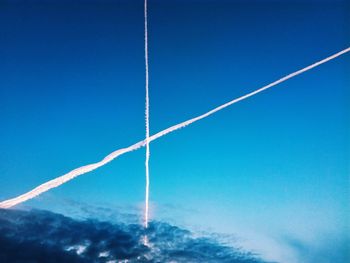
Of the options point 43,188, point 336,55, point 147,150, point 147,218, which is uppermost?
point 336,55

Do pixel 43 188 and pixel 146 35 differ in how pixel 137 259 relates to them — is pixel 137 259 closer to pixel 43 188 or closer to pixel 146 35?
pixel 43 188

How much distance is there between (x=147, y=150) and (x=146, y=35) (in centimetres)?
126

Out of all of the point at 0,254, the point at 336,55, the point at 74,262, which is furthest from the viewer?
the point at 74,262

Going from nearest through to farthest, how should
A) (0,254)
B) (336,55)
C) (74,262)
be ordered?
1. (336,55)
2. (0,254)
3. (74,262)

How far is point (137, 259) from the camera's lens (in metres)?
4.07

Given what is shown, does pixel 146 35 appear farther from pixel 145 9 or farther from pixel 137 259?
pixel 137 259

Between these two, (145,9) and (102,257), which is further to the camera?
(102,257)

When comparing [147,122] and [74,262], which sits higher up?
[147,122]

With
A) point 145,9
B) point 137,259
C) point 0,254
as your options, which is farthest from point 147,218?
point 145,9

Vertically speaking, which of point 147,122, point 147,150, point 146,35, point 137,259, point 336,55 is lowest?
point 137,259

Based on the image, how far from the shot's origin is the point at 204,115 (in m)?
4.05

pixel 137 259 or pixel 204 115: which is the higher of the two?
pixel 204 115

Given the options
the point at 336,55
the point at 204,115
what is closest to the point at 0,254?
the point at 204,115

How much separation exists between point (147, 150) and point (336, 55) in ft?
7.31
